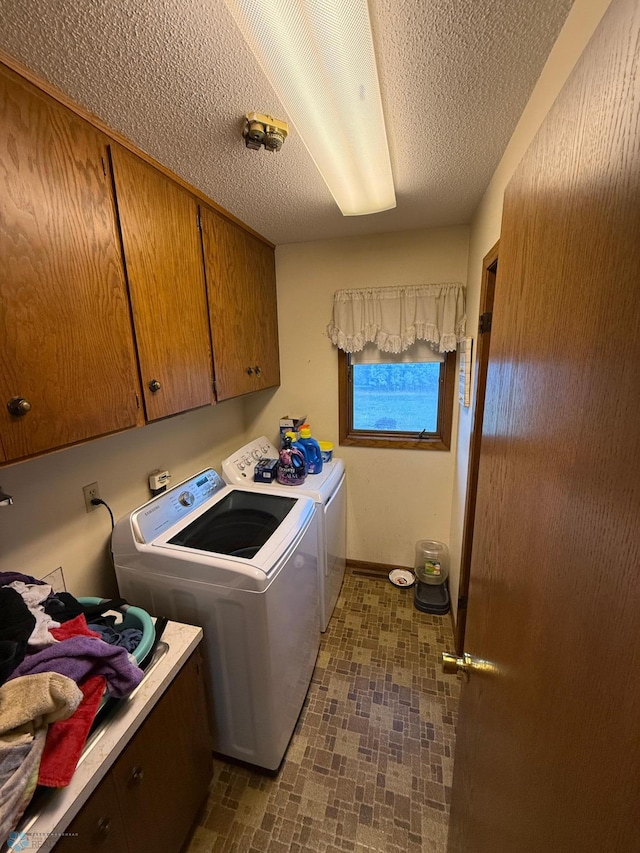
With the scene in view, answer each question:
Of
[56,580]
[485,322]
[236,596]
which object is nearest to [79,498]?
[56,580]

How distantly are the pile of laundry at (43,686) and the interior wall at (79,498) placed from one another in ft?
0.58

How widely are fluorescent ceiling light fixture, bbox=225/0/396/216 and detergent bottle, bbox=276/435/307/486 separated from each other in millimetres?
1339

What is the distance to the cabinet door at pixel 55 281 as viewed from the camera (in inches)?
30.9

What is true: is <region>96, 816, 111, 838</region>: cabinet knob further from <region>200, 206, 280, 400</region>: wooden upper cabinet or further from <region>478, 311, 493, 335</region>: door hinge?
<region>478, 311, 493, 335</region>: door hinge

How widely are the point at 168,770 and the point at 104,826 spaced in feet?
0.88


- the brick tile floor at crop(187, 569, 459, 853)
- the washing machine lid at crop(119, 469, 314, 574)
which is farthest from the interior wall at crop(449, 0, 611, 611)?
the washing machine lid at crop(119, 469, 314, 574)

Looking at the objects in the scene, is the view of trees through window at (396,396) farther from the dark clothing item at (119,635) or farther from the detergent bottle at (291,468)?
the dark clothing item at (119,635)

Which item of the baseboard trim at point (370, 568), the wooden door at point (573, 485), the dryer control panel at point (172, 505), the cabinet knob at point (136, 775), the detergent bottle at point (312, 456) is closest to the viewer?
the wooden door at point (573, 485)

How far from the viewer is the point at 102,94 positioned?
2.93 ft

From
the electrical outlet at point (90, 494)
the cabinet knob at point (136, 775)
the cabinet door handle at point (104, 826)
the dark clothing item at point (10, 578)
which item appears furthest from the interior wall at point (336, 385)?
the cabinet door handle at point (104, 826)

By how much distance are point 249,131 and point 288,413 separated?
5.57ft

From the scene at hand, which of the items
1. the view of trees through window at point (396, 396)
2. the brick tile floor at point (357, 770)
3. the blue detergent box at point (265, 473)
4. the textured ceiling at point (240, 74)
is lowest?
the brick tile floor at point (357, 770)

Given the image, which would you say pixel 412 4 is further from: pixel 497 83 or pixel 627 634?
pixel 627 634

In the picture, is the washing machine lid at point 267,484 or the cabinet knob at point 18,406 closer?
the cabinet knob at point 18,406
